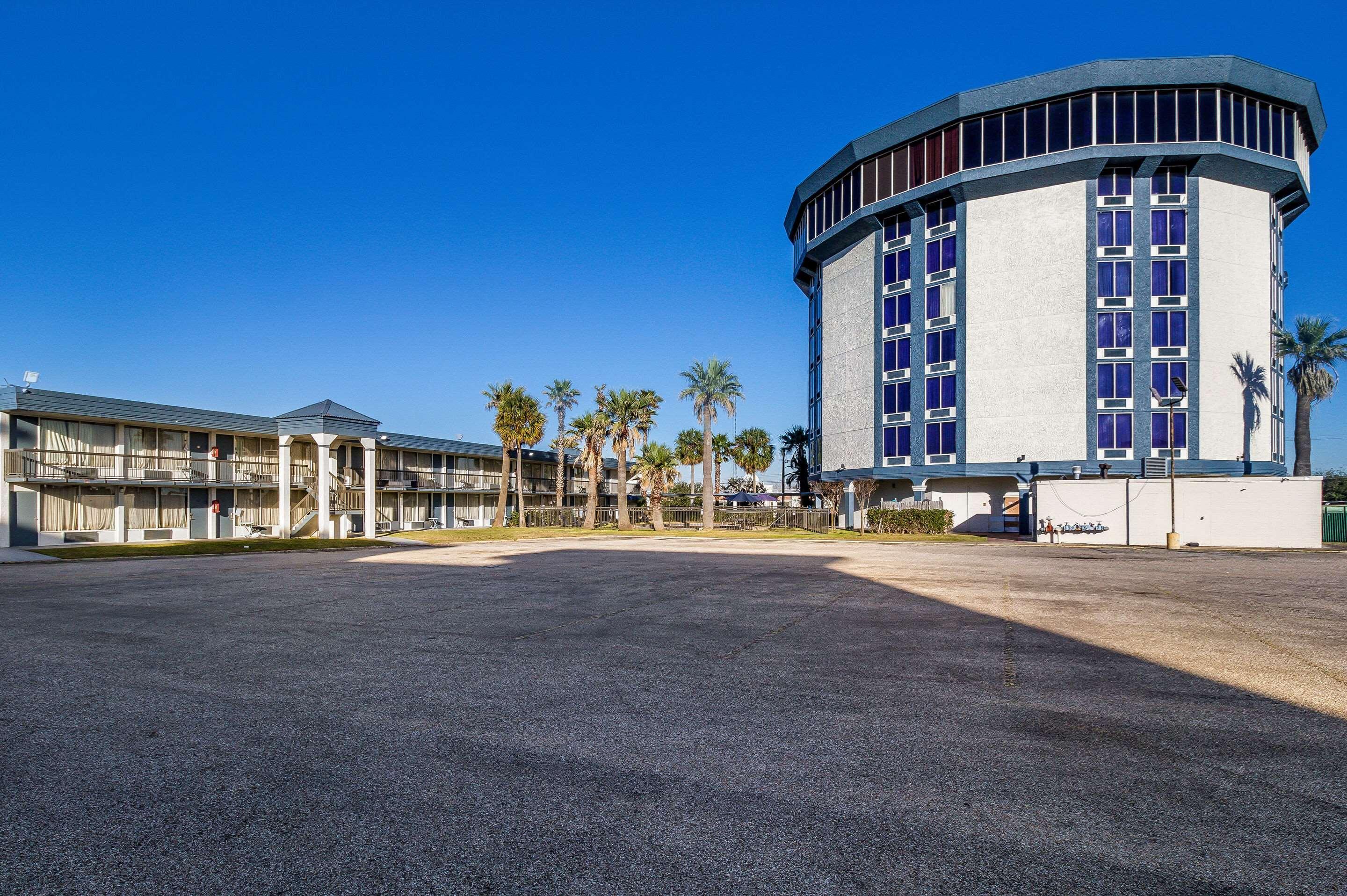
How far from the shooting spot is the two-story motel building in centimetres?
3444

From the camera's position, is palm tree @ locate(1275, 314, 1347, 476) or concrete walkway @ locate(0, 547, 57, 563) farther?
palm tree @ locate(1275, 314, 1347, 476)

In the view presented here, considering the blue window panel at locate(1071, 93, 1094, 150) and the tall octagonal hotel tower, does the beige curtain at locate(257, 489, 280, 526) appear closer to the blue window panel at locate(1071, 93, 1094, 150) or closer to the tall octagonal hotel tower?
the tall octagonal hotel tower

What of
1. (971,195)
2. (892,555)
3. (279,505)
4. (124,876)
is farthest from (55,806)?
(971,195)

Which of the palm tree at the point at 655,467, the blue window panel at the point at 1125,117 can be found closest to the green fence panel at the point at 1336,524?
Result: the blue window panel at the point at 1125,117

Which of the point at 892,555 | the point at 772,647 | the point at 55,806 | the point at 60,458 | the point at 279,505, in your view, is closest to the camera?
the point at 55,806

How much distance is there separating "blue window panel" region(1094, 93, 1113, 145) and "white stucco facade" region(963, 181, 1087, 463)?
2713 millimetres

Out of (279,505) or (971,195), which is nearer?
(279,505)

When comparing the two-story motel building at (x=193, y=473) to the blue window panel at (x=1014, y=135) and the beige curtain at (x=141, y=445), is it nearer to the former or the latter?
the beige curtain at (x=141, y=445)

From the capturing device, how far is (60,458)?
3538 centimetres

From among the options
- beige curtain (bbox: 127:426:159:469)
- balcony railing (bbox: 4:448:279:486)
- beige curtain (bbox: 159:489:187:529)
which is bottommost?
beige curtain (bbox: 159:489:187:529)

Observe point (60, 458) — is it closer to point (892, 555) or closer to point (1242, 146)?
point (892, 555)

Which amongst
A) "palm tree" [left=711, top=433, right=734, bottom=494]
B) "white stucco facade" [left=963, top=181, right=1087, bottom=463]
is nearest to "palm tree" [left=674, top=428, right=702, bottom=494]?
"palm tree" [left=711, top=433, right=734, bottom=494]

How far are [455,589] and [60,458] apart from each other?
102ft

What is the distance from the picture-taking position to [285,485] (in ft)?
141
